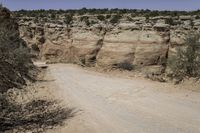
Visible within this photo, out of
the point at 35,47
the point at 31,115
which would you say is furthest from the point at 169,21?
the point at 31,115

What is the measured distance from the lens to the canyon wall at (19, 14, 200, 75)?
41469mm

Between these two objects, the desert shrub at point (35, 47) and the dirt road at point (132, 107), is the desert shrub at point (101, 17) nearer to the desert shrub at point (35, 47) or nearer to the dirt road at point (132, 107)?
the desert shrub at point (35, 47)

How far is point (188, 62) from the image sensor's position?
24359 millimetres

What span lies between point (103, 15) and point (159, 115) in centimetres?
4153

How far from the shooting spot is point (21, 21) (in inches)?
2157

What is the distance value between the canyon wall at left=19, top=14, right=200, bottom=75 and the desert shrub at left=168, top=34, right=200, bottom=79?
11.9m

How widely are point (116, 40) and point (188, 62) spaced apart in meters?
20.6

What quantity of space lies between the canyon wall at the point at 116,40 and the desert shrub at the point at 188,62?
Answer: 11866mm

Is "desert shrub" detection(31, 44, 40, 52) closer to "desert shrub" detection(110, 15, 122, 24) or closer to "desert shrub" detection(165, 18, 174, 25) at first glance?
"desert shrub" detection(110, 15, 122, 24)

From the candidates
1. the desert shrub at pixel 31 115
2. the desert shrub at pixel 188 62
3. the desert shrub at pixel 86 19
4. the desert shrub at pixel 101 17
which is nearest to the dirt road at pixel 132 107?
the desert shrub at pixel 31 115

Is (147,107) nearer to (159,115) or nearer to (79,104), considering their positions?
(159,115)

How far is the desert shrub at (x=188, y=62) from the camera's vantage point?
23578 millimetres

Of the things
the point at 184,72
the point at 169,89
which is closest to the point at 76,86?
the point at 169,89

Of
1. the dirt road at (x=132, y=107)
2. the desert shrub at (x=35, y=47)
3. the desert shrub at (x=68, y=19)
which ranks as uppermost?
the desert shrub at (x=68, y=19)
